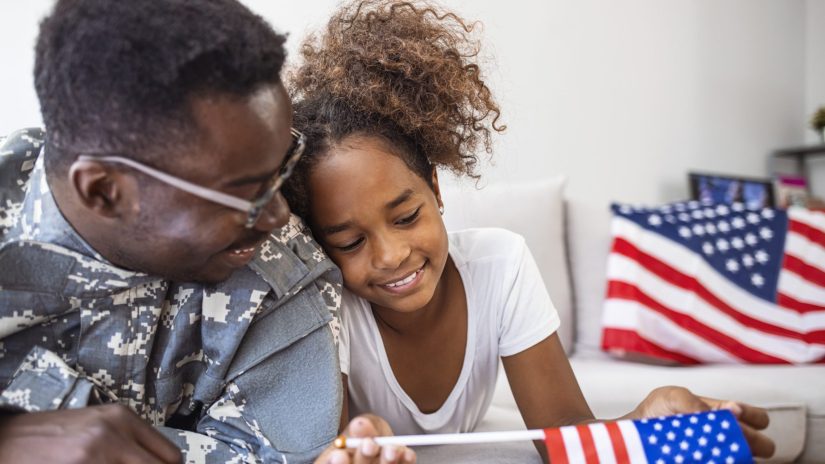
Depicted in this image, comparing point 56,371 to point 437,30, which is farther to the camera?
point 437,30

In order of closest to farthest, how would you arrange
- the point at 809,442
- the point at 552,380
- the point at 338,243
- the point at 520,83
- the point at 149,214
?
1. the point at 149,214
2. the point at 338,243
3. the point at 552,380
4. the point at 809,442
5. the point at 520,83

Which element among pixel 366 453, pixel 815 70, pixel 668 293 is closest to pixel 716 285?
pixel 668 293

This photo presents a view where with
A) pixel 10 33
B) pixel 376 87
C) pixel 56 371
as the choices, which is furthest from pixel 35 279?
pixel 10 33

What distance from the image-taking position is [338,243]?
105 cm

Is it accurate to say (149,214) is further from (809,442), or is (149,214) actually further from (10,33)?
(809,442)

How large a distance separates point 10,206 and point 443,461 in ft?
2.26

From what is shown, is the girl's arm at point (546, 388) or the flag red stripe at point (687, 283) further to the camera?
the flag red stripe at point (687, 283)

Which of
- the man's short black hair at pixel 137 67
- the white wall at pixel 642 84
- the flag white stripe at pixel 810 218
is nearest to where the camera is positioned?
the man's short black hair at pixel 137 67

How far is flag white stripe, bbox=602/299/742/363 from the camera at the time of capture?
1938mm

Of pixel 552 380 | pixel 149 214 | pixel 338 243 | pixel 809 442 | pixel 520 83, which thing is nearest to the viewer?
pixel 149 214

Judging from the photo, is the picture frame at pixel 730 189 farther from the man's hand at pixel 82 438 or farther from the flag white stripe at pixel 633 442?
the man's hand at pixel 82 438

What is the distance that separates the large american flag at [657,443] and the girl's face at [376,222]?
316 millimetres

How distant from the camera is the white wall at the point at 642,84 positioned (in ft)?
8.81

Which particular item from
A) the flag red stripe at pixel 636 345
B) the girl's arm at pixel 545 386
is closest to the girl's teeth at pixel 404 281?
the girl's arm at pixel 545 386
